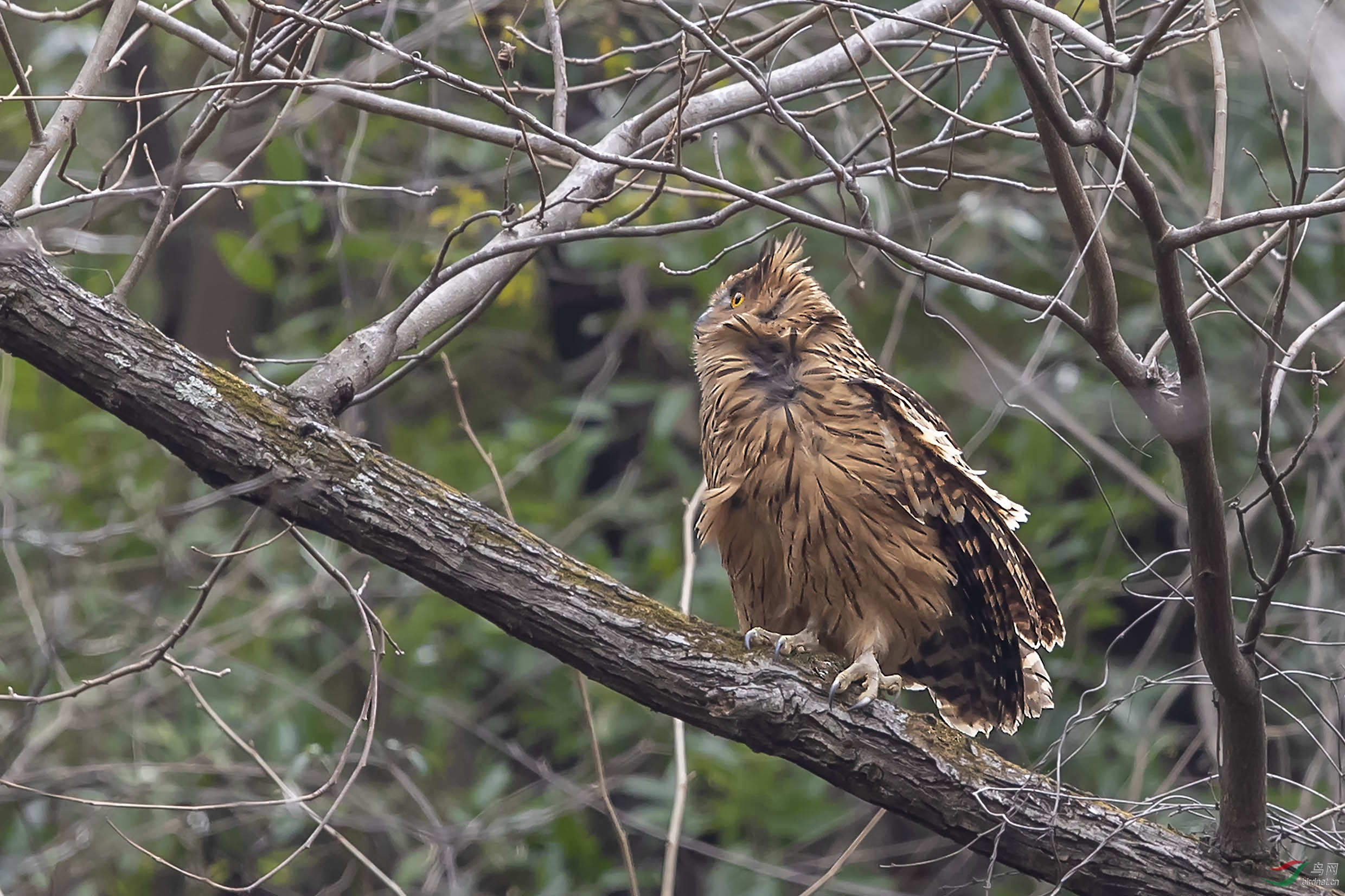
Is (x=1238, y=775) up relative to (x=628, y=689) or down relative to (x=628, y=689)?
up

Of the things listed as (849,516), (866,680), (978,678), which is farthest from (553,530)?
(866,680)

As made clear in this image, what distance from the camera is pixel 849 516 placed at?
9.30 ft

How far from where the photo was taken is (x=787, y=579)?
2.96m

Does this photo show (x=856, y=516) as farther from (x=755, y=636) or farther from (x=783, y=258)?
(x=783, y=258)

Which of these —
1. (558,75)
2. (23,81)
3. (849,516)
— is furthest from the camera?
(849,516)

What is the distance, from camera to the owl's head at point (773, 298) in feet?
10.2

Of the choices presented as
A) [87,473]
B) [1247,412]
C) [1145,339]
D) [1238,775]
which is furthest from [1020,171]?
[87,473]

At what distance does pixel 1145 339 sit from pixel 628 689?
3252 millimetres

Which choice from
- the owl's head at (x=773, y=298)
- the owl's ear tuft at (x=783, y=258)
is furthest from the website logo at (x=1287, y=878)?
the owl's ear tuft at (x=783, y=258)

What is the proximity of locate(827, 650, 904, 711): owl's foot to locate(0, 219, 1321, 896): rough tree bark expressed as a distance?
33mm

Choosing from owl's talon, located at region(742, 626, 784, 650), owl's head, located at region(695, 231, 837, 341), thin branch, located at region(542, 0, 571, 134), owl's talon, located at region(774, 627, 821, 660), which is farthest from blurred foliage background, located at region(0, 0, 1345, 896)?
owl's talon, located at region(742, 626, 784, 650)

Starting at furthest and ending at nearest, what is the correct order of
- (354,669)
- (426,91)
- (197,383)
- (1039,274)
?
(354,669)
(1039,274)
(426,91)
(197,383)

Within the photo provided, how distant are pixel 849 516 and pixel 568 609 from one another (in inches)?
31.8

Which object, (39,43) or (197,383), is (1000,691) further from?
(39,43)
